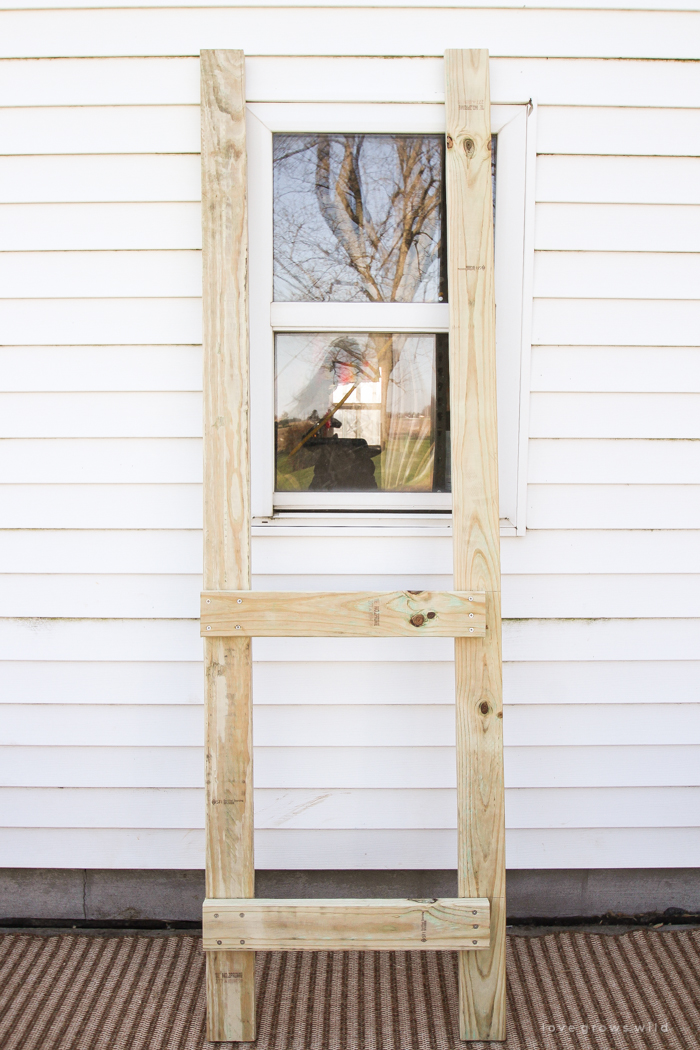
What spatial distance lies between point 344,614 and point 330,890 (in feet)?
3.12

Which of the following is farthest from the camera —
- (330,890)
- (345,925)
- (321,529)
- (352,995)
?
(330,890)

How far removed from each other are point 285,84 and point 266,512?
1117 mm

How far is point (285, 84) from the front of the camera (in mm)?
1782

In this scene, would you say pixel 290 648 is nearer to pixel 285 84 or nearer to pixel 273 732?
pixel 273 732

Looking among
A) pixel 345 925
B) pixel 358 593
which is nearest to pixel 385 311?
pixel 358 593

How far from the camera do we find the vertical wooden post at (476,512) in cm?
163

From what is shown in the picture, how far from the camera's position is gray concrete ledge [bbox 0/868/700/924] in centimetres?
201

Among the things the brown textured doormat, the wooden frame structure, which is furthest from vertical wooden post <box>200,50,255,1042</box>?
the brown textured doormat

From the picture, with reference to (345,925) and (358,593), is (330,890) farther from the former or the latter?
(358,593)

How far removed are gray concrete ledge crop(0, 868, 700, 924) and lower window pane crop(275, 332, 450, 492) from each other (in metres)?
1.15

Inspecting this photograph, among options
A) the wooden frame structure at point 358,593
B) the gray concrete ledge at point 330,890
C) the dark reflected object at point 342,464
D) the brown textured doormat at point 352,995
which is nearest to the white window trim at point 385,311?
the dark reflected object at point 342,464

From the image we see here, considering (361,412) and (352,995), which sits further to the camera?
(361,412)

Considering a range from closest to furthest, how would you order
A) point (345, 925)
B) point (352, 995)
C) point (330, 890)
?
1. point (345, 925)
2. point (352, 995)
3. point (330, 890)

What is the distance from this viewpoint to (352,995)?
1762mm
